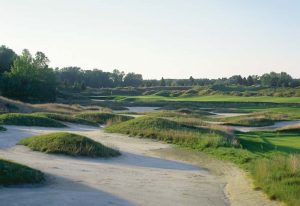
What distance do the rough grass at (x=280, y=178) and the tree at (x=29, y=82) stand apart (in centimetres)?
6572

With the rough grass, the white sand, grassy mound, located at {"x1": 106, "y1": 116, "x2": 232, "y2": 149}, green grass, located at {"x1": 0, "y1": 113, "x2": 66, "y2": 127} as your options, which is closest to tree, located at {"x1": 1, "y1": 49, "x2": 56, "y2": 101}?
green grass, located at {"x1": 0, "y1": 113, "x2": 66, "y2": 127}

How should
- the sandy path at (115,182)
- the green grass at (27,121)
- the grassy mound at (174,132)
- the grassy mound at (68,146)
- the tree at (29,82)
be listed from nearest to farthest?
the sandy path at (115,182), the grassy mound at (68,146), the grassy mound at (174,132), the green grass at (27,121), the tree at (29,82)

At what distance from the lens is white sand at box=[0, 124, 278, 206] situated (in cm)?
1373

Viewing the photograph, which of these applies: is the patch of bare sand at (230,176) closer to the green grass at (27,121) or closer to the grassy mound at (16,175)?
the grassy mound at (16,175)

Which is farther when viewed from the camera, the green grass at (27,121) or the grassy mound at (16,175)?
the green grass at (27,121)

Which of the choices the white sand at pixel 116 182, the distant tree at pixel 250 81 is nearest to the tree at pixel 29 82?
the white sand at pixel 116 182

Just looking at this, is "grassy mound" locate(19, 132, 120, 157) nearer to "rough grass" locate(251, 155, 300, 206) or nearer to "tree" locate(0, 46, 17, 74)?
A: "rough grass" locate(251, 155, 300, 206)

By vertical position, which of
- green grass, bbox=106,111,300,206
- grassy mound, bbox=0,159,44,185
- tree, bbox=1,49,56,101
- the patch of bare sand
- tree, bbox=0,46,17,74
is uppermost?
tree, bbox=0,46,17,74

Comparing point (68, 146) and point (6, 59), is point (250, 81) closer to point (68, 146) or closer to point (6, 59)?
point (6, 59)

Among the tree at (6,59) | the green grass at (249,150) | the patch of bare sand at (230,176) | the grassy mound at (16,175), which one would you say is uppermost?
the tree at (6,59)

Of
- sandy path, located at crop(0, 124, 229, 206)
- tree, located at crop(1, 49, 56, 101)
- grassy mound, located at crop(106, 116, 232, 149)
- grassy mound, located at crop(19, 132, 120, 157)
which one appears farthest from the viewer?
tree, located at crop(1, 49, 56, 101)

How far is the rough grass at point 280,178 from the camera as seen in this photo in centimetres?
1459

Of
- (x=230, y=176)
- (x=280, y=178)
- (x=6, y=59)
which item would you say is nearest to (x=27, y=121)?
(x=230, y=176)

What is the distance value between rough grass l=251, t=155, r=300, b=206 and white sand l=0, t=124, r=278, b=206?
550mm
